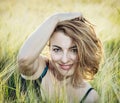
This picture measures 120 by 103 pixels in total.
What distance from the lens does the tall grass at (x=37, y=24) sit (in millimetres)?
3061

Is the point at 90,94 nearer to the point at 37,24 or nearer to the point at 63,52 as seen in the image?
the point at 63,52

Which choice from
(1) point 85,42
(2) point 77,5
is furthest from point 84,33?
(2) point 77,5

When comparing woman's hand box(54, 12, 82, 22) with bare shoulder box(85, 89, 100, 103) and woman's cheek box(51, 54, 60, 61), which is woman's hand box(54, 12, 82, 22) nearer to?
woman's cheek box(51, 54, 60, 61)

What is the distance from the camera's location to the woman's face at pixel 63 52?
2.98 meters

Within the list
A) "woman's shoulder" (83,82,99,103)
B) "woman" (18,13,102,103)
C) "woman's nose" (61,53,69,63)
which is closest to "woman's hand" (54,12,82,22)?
"woman" (18,13,102,103)

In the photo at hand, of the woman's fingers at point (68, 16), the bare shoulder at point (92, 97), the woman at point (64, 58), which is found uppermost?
the woman's fingers at point (68, 16)

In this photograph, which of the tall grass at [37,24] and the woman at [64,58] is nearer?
the woman at [64,58]

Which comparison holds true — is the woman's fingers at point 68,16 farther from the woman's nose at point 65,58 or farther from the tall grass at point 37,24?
the woman's nose at point 65,58

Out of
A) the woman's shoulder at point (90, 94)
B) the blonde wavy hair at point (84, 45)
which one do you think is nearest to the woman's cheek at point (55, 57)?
the blonde wavy hair at point (84, 45)

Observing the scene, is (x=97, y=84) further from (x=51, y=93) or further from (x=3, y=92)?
(x=3, y=92)

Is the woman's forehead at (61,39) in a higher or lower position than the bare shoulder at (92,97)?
higher

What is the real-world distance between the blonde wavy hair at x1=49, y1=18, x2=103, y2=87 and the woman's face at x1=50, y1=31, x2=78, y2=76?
1.1 inches

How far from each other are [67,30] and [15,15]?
1.28 feet

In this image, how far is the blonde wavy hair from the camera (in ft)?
9.70
